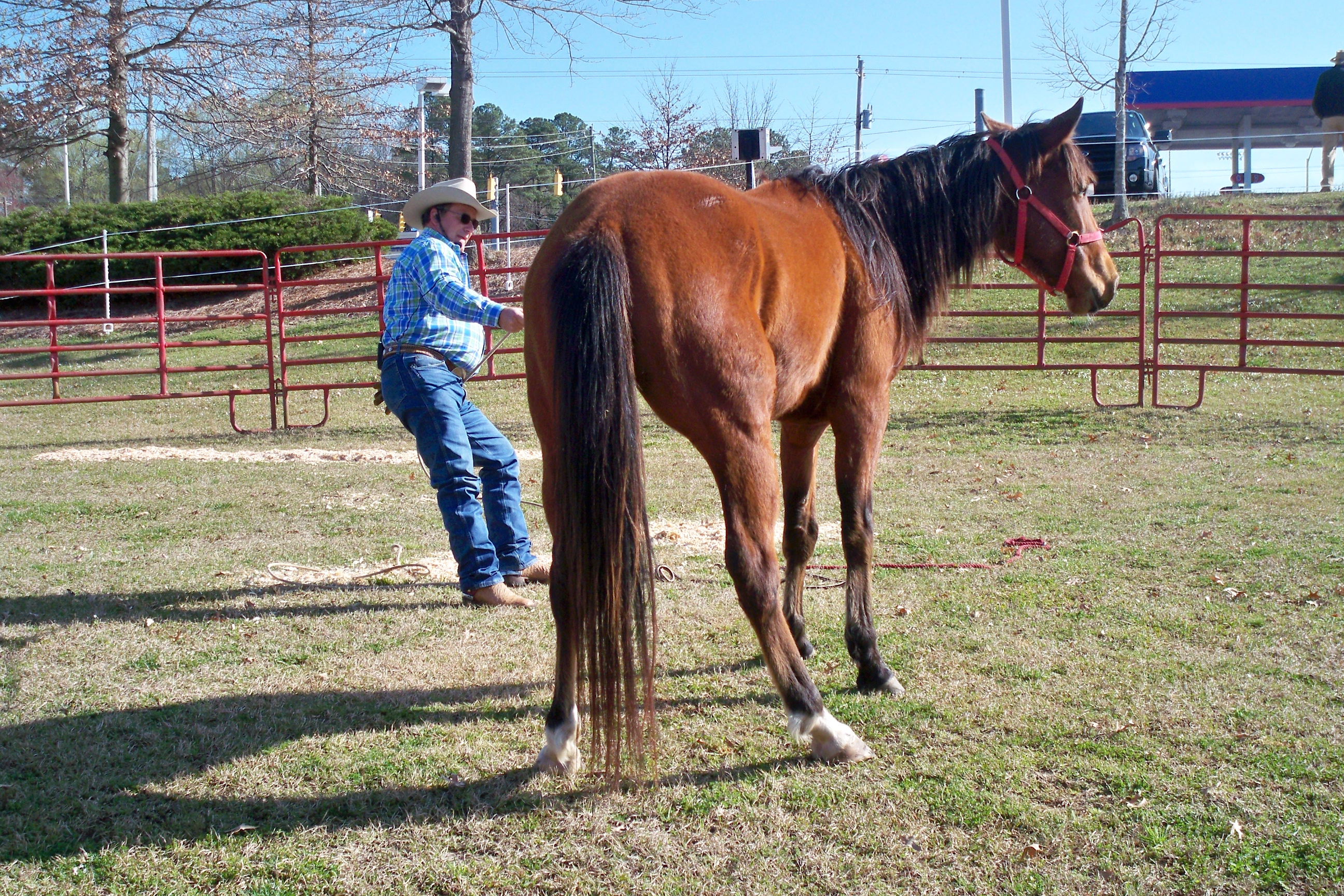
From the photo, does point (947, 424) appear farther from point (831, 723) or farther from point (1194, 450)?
point (831, 723)

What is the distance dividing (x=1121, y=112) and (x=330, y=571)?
1966cm

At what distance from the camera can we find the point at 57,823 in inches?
104

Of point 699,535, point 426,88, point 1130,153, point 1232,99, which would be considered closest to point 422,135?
point 426,88

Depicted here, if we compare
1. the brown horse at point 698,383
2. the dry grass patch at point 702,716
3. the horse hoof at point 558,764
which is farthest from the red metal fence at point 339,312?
the horse hoof at point 558,764

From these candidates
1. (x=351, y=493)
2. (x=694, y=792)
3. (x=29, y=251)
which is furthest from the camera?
(x=29, y=251)

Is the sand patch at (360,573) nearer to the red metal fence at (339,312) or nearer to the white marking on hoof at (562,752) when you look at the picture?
the red metal fence at (339,312)

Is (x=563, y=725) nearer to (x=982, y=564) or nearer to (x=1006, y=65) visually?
(x=982, y=564)

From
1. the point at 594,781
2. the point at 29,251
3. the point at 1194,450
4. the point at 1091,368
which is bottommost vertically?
the point at 594,781

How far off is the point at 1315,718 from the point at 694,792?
85.4 inches

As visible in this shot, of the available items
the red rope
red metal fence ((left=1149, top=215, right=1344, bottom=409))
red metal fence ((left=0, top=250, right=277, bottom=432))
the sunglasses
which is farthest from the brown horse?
red metal fence ((left=1149, top=215, right=1344, bottom=409))

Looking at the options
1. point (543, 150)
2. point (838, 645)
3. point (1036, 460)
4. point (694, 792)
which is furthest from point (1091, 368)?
point (543, 150)

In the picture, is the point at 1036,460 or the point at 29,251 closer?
the point at 1036,460

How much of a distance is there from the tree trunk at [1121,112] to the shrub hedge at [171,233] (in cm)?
1615

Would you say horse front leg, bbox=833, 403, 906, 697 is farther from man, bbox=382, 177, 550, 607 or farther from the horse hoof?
man, bbox=382, 177, 550, 607
